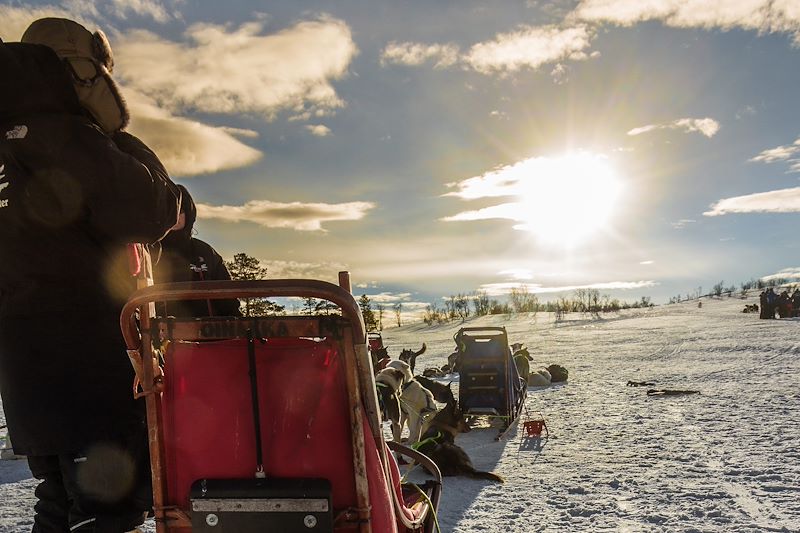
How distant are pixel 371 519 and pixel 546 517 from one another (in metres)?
2.52

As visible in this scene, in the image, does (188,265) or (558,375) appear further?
(558,375)

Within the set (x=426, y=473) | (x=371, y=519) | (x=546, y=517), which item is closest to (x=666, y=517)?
(x=546, y=517)

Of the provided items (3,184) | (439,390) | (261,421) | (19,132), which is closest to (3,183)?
(3,184)

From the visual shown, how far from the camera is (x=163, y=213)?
1455mm

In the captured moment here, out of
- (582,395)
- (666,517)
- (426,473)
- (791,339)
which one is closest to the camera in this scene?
(666,517)

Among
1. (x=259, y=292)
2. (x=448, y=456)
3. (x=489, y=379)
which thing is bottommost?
(x=448, y=456)

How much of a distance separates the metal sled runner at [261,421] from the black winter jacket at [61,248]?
0.19m

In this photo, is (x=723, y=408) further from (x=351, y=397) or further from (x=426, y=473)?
(x=351, y=397)

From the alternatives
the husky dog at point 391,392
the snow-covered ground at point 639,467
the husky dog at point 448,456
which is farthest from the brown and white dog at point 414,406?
the snow-covered ground at point 639,467

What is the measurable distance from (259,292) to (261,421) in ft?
1.13

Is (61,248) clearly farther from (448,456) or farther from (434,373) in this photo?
(434,373)

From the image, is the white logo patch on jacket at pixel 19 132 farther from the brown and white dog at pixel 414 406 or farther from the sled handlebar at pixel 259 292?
the brown and white dog at pixel 414 406

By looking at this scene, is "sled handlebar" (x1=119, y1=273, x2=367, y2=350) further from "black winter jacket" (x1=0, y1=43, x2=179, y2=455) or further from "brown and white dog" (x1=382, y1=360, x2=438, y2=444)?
"brown and white dog" (x1=382, y1=360, x2=438, y2=444)

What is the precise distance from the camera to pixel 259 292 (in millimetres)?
1296
